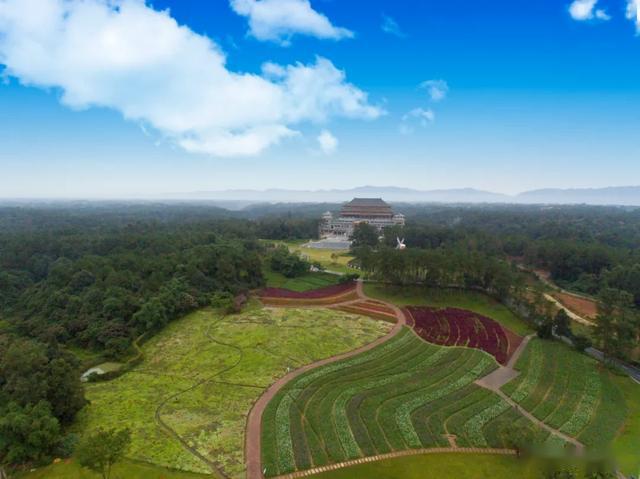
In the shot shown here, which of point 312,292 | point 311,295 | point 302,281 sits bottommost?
point 311,295

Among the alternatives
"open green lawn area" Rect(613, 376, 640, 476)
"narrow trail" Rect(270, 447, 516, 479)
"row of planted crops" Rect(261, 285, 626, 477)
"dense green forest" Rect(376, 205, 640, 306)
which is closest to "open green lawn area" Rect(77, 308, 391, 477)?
"row of planted crops" Rect(261, 285, 626, 477)

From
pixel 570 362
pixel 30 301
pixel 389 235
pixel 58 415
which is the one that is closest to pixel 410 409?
pixel 570 362

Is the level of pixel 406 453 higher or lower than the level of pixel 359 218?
lower

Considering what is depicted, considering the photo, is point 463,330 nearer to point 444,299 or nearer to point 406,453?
point 444,299

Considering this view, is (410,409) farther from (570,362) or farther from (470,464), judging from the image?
(570,362)

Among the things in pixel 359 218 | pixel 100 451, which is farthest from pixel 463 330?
pixel 359 218

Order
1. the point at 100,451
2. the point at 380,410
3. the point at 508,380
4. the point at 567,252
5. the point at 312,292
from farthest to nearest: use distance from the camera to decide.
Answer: the point at 567,252, the point at 312,292, the point at 508,380, the point at 380,410, the point at 100,451

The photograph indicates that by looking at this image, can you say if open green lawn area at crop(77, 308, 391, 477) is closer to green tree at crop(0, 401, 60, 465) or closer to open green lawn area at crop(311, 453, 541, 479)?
green tree at crop(0, 401, 60, 465)
